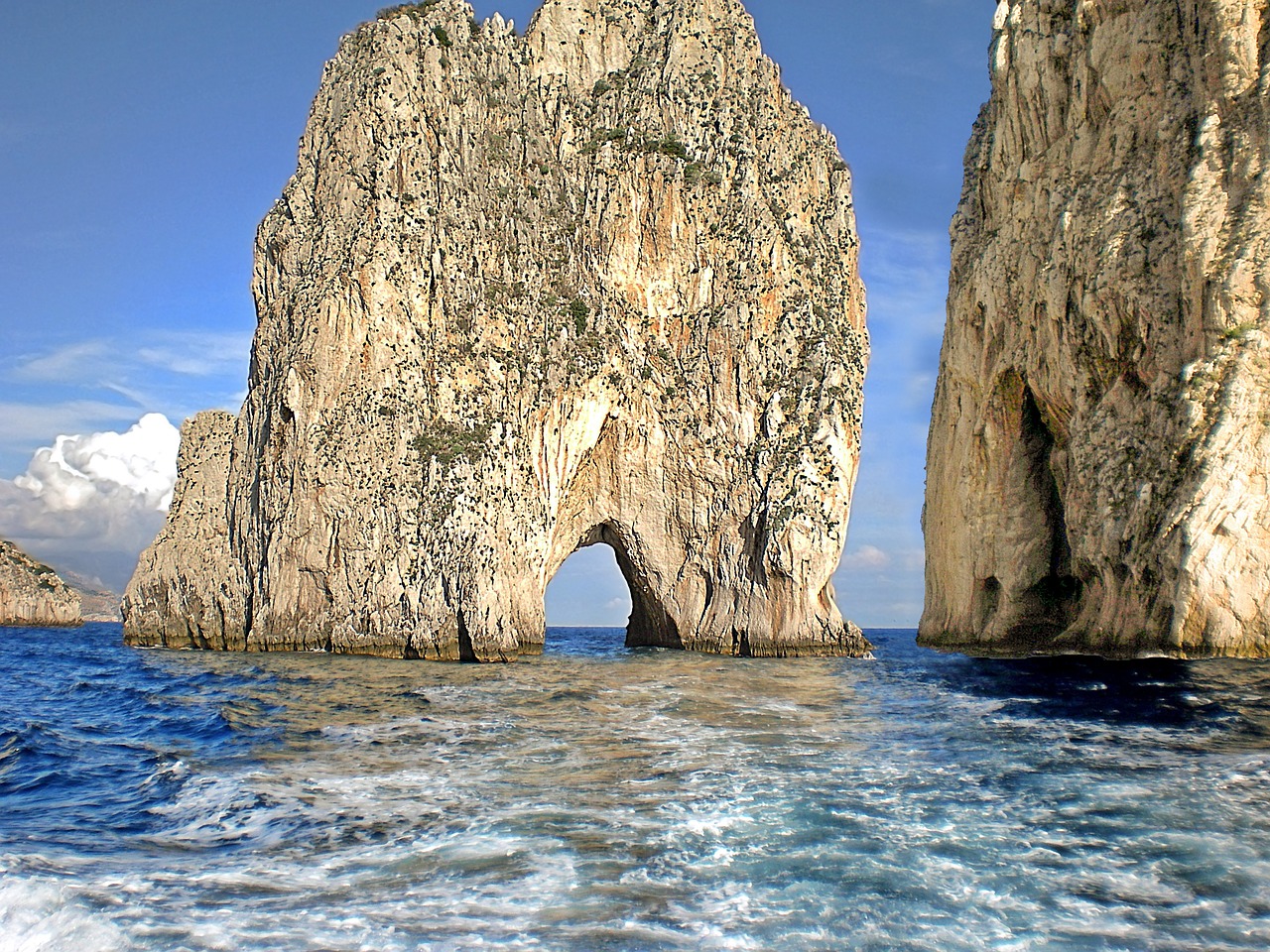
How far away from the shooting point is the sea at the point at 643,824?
264 inches

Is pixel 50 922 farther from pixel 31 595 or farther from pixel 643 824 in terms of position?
pixel 31 595

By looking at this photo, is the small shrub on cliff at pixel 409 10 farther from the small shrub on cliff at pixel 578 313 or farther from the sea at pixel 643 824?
the sea at pixel 643 824

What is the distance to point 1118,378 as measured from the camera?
99.4 ft

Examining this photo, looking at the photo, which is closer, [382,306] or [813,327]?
[382,306]

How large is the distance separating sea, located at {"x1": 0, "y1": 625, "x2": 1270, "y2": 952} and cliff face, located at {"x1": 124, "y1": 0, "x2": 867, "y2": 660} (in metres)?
18.6

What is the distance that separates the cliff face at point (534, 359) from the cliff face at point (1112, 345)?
726 centimetres

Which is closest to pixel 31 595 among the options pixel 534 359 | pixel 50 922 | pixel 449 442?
pixel 449 442

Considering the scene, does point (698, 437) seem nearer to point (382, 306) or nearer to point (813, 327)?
point (813, 327)

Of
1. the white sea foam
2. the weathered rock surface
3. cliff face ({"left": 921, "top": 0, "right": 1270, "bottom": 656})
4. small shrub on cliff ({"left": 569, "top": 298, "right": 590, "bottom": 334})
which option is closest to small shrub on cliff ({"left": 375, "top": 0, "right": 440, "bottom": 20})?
small shrub on cliff ({"left": 569, "top": 298, "right": 590, "bottom": 334})

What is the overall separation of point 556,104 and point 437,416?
19.6 meters

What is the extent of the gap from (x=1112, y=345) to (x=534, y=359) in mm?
23734

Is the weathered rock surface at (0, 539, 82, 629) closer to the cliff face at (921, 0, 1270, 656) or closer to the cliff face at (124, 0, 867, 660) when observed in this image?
the cliff face at (124, 0, 867, 660)

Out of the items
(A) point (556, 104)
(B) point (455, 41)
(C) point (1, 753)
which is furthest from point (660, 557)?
(C) point (1, 753)

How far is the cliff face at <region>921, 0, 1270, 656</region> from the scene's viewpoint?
83.5 ft
